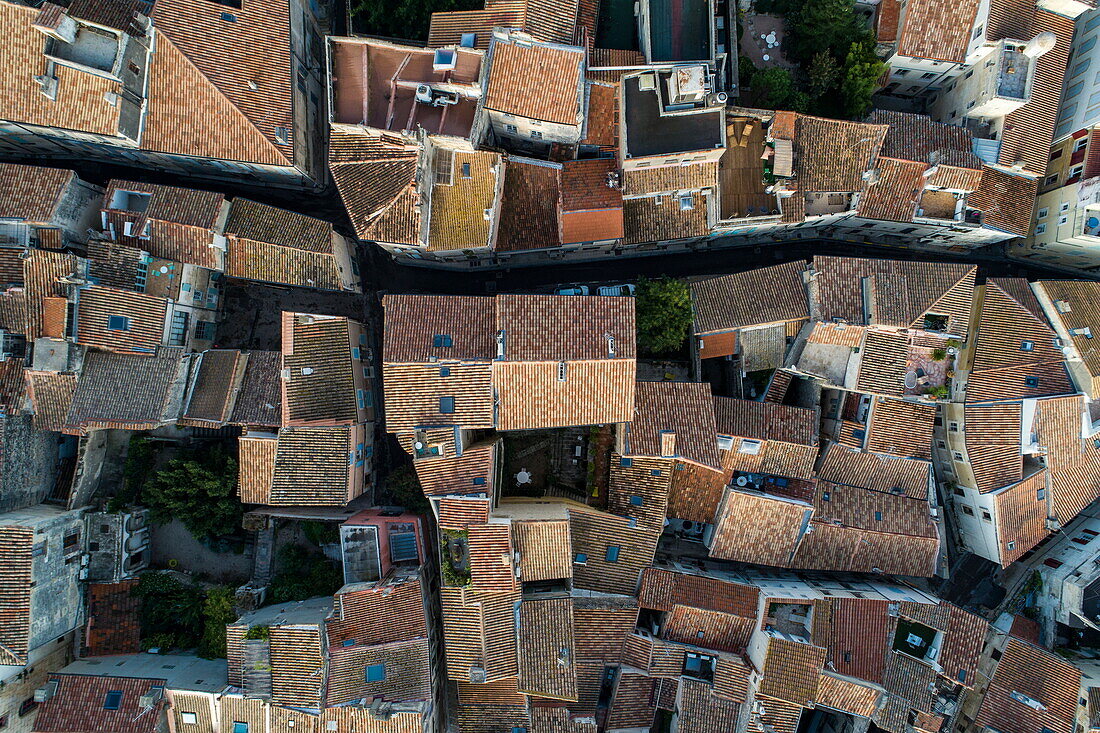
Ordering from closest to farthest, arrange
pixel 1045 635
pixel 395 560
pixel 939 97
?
pixel 395 560 → pixel 1045 635 → pixel 939 97

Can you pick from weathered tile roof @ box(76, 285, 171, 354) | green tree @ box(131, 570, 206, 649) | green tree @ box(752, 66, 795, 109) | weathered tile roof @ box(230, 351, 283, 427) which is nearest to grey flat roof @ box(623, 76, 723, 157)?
green tree @ box(752, 66, 795, 109)

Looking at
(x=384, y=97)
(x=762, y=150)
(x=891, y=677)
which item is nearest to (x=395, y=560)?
(x=384, y=97)

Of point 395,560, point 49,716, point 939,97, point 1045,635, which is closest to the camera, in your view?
point 49,716

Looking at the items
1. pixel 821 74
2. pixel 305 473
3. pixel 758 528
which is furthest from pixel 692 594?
pixel 821 74

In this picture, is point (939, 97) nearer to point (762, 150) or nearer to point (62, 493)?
point (762, 150)

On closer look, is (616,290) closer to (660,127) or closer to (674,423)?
(674,423)

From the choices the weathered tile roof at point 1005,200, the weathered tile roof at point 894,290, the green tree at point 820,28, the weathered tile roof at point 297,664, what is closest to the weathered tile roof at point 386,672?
the weathered tile roof at point 297,664
